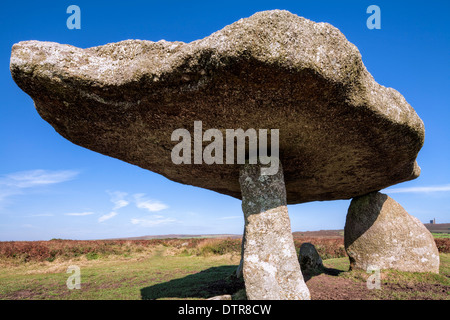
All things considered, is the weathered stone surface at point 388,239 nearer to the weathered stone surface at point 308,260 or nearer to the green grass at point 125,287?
the weathered stone surface at point 308,260

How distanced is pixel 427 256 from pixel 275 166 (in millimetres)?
5509

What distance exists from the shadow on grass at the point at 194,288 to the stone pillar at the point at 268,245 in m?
2.10

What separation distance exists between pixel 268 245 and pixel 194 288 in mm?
3407

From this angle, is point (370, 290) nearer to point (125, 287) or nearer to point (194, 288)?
point (194, 288)

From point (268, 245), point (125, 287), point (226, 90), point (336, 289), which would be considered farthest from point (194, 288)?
point (226, 90)

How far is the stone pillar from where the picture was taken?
16.0 feet

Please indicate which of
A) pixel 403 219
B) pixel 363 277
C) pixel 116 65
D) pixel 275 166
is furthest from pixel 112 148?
pixel 403 219

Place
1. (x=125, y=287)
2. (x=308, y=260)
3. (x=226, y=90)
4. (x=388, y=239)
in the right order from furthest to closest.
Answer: (x=308, y=260) → (x=125, y=287) → (x=388, y=239) → (x=226, y=90)

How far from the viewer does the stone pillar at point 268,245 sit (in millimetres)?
4863

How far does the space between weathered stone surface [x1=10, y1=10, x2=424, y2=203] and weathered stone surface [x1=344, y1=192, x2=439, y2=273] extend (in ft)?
10.4

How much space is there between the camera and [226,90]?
12.1 ft

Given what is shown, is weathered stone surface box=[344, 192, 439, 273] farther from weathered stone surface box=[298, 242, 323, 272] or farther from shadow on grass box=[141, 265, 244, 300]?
shadow on grass box=[141, 265, 244, 300]

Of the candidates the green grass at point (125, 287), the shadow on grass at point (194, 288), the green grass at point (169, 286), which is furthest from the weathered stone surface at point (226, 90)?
the green grass at point (125, 287)

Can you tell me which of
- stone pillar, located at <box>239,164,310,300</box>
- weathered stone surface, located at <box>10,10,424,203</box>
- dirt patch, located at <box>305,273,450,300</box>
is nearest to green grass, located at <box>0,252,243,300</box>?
stone pillar, located at <box>239,164,310,300</box>
